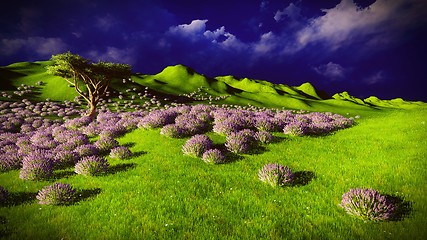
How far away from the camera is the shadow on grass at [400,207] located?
6.29 metres

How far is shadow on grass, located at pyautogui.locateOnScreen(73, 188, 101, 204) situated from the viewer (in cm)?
861

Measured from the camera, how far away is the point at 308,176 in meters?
8.92

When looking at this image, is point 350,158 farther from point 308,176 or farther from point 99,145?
point 99,145

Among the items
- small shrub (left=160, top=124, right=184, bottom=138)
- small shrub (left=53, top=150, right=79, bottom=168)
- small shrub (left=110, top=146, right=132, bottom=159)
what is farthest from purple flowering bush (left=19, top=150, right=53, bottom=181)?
small shrub (left=160, top=124, right=184, bottom=138)

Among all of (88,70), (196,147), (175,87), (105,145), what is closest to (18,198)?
(105,145)

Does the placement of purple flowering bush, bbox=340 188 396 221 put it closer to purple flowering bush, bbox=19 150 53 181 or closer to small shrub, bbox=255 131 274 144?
small shrub, bbox=255 131 274 144

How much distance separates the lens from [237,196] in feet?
26.2

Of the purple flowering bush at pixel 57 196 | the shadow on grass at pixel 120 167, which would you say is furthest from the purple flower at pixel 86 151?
the purple flowering bush at pixel 57 196

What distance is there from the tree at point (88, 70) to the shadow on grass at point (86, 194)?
30787 mm

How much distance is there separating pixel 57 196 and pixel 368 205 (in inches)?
344

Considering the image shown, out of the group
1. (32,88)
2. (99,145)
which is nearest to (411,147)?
(99,145)

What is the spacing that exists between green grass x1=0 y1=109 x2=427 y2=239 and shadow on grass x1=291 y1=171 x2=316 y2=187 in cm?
17

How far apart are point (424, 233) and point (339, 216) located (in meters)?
1.64

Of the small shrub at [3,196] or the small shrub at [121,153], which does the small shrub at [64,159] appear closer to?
the small shrub at [121,153]
